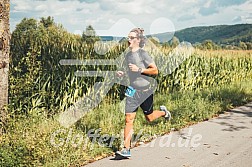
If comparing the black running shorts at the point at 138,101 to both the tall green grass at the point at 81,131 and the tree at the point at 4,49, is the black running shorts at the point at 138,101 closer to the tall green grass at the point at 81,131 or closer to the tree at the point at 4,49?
the tall green grass at the point at 81,131

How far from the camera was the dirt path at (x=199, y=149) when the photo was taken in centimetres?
527

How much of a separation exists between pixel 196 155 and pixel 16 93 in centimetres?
425

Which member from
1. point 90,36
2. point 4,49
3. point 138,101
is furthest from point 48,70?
point 138,101

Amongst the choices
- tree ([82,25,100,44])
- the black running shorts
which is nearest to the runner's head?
the black running shorts

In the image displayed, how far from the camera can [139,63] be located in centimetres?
556

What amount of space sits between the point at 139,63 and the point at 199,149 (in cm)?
190

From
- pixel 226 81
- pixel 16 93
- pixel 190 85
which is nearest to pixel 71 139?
pixel 16 93

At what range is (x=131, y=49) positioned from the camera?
570 cm

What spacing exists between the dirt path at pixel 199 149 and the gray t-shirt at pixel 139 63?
1180 mm

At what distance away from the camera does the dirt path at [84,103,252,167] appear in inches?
207

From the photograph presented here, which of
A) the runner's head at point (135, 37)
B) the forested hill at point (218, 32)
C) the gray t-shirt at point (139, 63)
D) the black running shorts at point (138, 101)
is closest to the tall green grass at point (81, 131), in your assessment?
the black running shorts at point (138, 101)

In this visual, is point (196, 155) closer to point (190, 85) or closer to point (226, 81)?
point (190, 85)

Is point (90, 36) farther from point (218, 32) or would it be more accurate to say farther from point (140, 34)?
point (218, 32)

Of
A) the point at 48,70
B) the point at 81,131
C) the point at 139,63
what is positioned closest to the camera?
the point at 139,63
